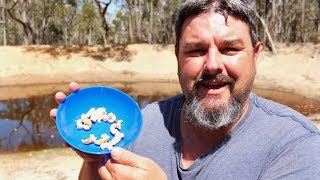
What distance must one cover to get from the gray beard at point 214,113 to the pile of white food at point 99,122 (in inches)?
15.9

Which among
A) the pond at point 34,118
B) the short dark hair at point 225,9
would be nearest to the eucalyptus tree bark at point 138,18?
the pond at point 34,118

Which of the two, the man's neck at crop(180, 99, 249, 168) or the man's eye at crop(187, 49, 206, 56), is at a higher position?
the man's eye at crop(187, 49, 206, 56)

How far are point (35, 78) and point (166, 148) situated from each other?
2146cm

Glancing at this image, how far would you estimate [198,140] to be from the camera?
86.0 inches

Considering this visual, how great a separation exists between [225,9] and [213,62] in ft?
1.01

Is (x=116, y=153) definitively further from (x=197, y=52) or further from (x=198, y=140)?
(x=197, y=52)

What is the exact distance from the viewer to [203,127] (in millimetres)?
2145

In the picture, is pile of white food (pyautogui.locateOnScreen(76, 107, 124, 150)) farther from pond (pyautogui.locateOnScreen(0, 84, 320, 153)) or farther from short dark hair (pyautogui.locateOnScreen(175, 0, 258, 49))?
pond (pyautogui.locateOnScreen(0, 84, 320, 153))

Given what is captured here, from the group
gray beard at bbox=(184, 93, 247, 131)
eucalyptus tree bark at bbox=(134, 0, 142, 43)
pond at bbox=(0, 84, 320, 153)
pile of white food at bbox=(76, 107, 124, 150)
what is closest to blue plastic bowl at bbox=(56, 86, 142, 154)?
pile of white food at bbox=(76, 107, 124, 150)

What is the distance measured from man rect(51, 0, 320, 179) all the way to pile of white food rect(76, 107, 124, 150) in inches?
4.8

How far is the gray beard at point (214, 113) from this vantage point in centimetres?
208

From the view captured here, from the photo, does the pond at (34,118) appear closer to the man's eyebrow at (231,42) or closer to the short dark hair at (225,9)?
the short dark hair at (225,9)

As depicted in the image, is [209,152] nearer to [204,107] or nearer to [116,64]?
[204,107]

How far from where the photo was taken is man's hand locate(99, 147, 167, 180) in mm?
1751
